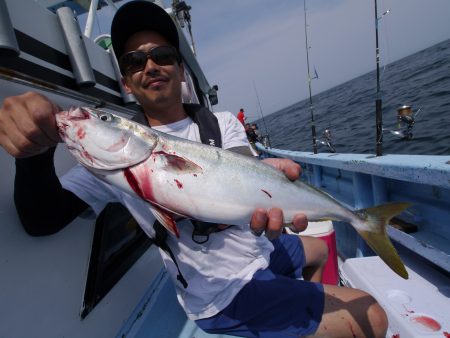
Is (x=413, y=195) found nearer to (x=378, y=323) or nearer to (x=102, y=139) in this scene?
(x=378, y=323)

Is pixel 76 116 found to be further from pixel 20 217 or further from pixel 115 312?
pixel 115 312

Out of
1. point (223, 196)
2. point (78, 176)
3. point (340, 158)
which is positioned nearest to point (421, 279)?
point (340, 158)

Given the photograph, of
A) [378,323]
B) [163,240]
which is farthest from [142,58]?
[378,323]

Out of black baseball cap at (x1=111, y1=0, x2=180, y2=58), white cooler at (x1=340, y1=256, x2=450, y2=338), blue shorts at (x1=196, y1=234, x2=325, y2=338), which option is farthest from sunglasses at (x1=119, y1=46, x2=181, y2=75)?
white cooler at (x1=340, y1=256, x2=450, y2=338)

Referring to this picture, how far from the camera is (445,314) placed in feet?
6.98

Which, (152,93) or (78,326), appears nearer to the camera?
(78,326)

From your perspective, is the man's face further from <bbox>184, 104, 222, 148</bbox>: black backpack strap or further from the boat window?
the boat window

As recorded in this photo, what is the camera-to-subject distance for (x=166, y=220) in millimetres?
1662

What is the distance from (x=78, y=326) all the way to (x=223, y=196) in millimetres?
1457

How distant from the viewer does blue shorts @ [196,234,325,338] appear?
208 cm

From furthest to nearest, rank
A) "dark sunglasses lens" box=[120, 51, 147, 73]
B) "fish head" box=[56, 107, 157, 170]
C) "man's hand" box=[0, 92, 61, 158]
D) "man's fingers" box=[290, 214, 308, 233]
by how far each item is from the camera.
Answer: "dark sunglasses lens" box=[120, 51, 147, 73] → "man's fingers" box=[290, 214, 308, 233] → "fish head" box=[56, 107, 157, 170] → "man's hand" box=[0, 92, 61, 158]

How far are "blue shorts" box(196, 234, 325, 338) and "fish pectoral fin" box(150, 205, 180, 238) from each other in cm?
79

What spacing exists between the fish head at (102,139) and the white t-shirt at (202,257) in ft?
1.40

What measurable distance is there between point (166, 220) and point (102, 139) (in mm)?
601
